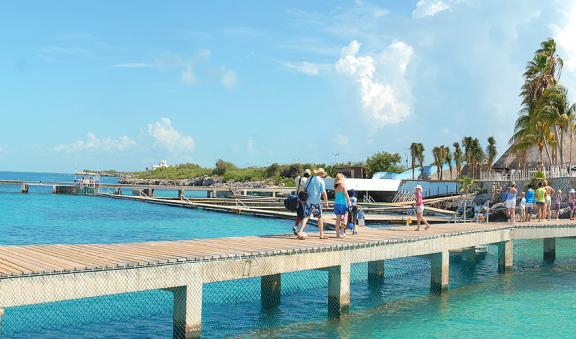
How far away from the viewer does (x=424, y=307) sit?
16422mm

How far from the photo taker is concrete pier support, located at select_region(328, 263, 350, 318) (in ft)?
48.2

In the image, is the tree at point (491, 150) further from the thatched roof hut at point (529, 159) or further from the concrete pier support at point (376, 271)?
the concrete pier support at point (376, 271)

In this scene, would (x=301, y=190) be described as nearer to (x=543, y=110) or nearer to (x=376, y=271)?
(x=376, y=271)

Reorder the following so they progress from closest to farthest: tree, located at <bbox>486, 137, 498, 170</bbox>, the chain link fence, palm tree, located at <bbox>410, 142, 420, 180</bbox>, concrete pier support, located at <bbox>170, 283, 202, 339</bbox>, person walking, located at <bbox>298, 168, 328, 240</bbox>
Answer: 1. concrete pier support, located at <bbox>170, 283, 202, 339</bbox>
2. the chain link fence
3. person walking, located at <bbox>298, 168, 328, 240</bbox>
4. tree, located at <bbox>486, 137, 498, 170</bbox>
5. palm tree, located at <bbox>410, 142, 420, 180</bbox>

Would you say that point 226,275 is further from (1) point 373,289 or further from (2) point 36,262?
(1) point 373,289

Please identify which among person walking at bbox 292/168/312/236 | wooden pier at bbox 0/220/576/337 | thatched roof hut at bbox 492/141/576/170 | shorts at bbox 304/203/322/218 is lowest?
wooden pier at bbox 0/220/576/337

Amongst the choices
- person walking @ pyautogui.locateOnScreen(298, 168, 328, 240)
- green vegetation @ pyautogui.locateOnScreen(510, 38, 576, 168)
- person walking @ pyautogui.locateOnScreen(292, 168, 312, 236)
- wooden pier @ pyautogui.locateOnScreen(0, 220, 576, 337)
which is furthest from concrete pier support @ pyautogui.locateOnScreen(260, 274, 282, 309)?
green vegetation @ pyautogui.locateOnScreen(510, 38, 576, 168)

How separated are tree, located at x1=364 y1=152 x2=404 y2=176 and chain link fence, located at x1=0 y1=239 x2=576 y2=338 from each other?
2765 inches

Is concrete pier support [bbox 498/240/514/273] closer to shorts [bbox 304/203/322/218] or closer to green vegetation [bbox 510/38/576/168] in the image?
shorts [bbox 304/203/322/218]

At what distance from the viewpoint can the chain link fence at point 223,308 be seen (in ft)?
43.1

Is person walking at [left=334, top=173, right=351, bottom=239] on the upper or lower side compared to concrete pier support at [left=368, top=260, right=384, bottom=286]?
upper

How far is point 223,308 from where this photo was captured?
1554 centimetres

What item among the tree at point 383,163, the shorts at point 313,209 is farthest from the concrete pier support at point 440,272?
the tree at point 383,163

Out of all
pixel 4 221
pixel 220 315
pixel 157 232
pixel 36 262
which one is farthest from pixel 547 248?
pixel 4 221
